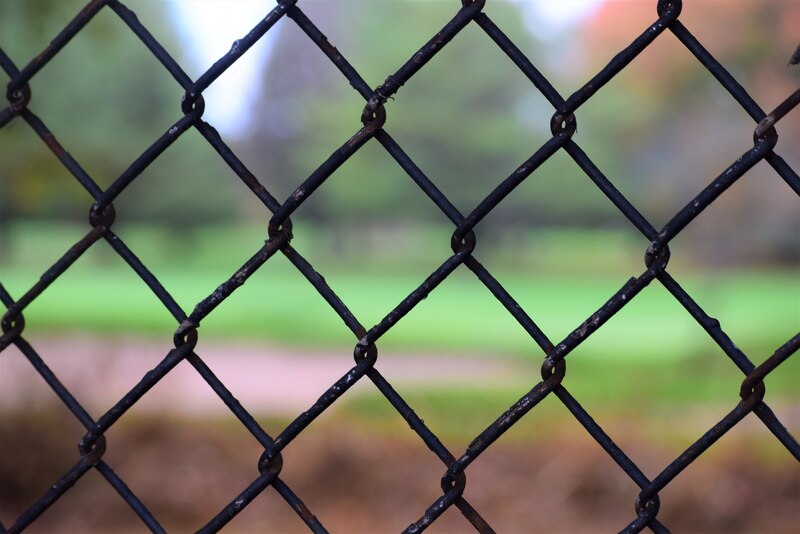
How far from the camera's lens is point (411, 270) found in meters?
12.6

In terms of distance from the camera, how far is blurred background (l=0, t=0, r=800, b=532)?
Result: 4.07m

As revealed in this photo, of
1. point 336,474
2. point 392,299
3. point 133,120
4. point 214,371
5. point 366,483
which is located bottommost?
point 366,483

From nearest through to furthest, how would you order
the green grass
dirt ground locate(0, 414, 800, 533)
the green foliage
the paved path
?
dirt ground locate(0, 414, 800, 533) < the paved path < the green foliage < the green grass

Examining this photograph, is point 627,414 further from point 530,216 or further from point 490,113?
point 490,113

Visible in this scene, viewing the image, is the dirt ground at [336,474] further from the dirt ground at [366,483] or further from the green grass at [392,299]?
the green grass at [392,299]

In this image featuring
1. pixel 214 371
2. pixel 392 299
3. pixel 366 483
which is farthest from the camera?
pixel 392 299

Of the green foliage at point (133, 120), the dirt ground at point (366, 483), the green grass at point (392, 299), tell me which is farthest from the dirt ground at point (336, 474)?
the green foliage at point (133, 120)

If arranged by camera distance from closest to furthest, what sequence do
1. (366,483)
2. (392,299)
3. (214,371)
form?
(366,483)
(214,371)
(392,299)

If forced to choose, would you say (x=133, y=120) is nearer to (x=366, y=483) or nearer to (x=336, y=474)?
(x=336, y=474)

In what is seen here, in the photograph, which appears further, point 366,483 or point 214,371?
point 214,371

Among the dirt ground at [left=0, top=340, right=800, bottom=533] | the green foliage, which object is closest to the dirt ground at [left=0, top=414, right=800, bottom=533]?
the dirt ground at [left=0, top=340, right=800, bottom=533]

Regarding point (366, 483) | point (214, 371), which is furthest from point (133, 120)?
point (366, 483)

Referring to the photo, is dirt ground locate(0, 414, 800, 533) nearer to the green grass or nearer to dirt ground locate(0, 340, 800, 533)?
dirt ground locate(0, 340, 800, 533)

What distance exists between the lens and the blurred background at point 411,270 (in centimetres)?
407
